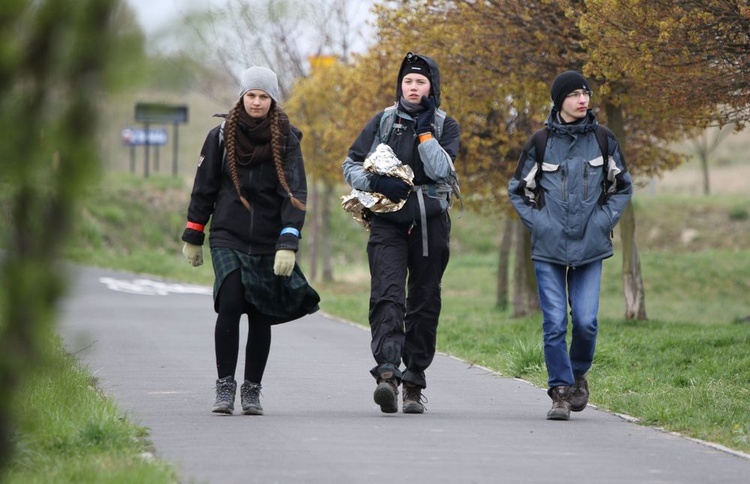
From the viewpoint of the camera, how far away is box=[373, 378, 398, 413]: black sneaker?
832cm

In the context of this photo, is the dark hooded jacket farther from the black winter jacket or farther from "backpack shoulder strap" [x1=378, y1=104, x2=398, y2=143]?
the black winter jacket

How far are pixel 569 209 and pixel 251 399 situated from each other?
7.37ft

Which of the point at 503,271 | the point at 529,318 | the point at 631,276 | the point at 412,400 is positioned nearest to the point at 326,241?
the point at 503,271

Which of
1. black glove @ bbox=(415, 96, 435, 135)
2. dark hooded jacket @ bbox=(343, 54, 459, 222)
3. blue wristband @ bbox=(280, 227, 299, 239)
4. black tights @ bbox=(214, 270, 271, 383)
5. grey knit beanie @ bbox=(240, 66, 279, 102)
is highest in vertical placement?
grey knit beanie @ bbox=(240, 66, 279, 102)

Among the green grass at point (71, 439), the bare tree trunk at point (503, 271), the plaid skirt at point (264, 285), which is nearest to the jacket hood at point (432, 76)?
the plaid skirt at point (264, 285)

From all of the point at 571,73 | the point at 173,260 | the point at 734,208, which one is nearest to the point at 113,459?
the point at 571,73

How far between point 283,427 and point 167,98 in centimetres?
403

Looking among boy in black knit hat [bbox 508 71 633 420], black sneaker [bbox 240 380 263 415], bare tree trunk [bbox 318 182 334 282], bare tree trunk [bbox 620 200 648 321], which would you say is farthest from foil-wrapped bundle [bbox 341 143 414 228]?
bare tree trunk [bbox 318 182 334 282]

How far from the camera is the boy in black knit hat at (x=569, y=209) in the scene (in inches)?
335

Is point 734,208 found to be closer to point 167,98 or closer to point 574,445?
point 574,445

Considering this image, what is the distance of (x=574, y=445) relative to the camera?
731 centimetres

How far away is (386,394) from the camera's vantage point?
328 inches

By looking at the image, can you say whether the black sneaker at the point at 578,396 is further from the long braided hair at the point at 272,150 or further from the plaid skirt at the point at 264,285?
the long braided hair at the point at 272,150

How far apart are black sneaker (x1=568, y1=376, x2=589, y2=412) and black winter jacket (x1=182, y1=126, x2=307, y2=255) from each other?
197 cm
